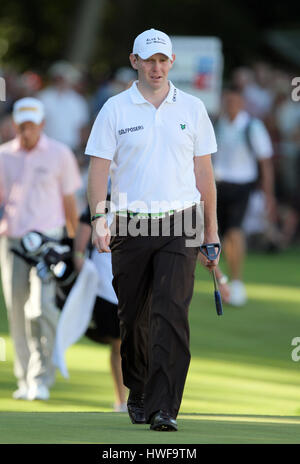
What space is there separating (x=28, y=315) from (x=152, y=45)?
144 inches

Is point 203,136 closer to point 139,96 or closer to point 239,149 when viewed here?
point 139,96

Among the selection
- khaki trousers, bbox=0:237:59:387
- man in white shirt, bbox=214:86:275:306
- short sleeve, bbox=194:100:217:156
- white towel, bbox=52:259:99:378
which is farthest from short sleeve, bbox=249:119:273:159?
short sleeve, bbox=194:100:217:156

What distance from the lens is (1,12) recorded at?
32.5 metres

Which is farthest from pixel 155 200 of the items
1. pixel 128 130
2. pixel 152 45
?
pixel 152 45

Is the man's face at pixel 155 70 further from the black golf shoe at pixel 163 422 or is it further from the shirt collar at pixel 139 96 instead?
the black golf shoe at pixel 163 422

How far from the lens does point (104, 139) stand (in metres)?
6.82

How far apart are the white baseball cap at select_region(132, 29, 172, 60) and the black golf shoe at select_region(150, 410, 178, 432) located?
6.28ft

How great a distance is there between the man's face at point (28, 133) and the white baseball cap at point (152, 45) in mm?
3132

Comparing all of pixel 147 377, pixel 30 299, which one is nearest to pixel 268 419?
pixel 147 377

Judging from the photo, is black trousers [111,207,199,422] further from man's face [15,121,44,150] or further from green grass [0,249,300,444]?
man's face [15,121,44,150]

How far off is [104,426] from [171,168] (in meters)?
1.43

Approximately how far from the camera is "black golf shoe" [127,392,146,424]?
7.03 m

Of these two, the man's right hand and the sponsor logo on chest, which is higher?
the sponsor logo on chest

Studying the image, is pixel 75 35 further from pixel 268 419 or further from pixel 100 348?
pixel 268 419
